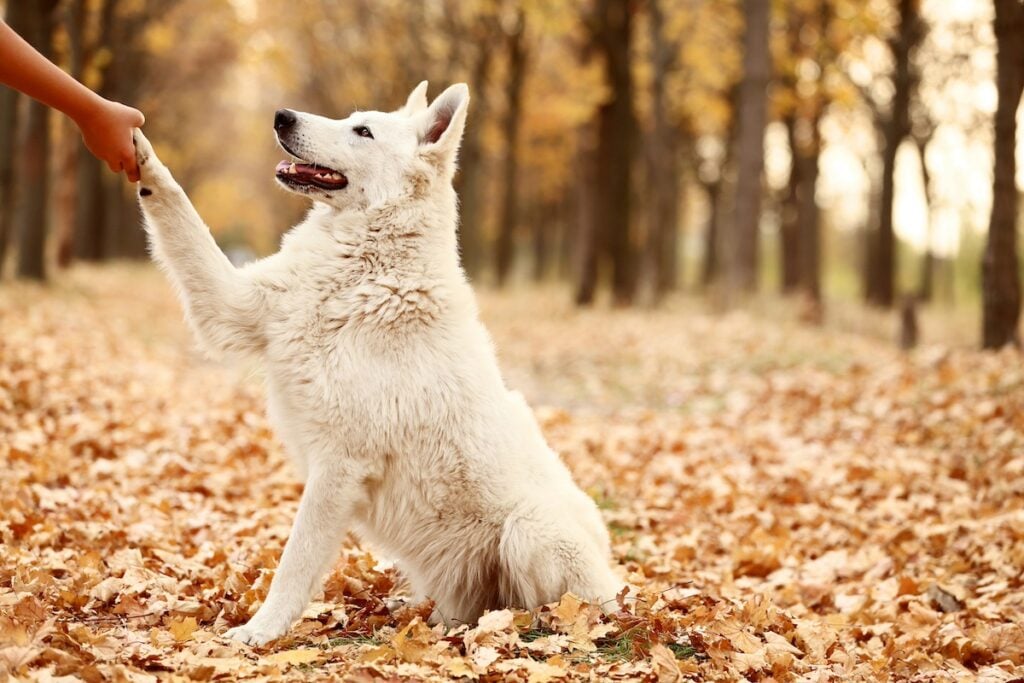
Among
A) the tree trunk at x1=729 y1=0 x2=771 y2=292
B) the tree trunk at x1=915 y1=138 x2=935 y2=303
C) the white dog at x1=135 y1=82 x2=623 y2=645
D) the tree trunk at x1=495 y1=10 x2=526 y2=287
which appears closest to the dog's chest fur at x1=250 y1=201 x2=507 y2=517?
the white dog at x1=135 y1=82 x2=623 y2=645

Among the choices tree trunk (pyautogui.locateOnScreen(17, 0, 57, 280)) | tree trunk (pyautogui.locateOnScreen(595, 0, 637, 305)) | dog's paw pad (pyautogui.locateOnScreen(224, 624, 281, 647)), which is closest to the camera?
dog's paw pad (pyautogui.locateOnScreen(224, 624, 281, 647))

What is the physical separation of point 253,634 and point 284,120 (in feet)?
7.52

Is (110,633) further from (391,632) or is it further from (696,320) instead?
(696,320)

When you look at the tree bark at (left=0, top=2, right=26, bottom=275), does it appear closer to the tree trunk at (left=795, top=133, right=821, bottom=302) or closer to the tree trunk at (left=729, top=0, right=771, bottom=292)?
the tree trunk at (left=729, top=0, right=771, bottom=292)

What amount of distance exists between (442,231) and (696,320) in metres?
13.2

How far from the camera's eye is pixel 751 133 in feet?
56.1

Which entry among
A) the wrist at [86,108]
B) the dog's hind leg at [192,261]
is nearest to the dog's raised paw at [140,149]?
the dog's hind leg at [192,261]

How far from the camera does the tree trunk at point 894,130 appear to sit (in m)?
21.4

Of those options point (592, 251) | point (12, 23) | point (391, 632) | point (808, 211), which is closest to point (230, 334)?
point (391, 632)

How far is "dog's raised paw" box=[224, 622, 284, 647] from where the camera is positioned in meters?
3.92

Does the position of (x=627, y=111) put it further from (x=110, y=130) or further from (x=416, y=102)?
(x=110, y=130)

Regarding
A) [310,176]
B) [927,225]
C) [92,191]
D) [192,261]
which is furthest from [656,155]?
[192,261]

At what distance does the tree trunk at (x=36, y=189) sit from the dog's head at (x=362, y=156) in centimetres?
1355

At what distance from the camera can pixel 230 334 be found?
421 centimetres
